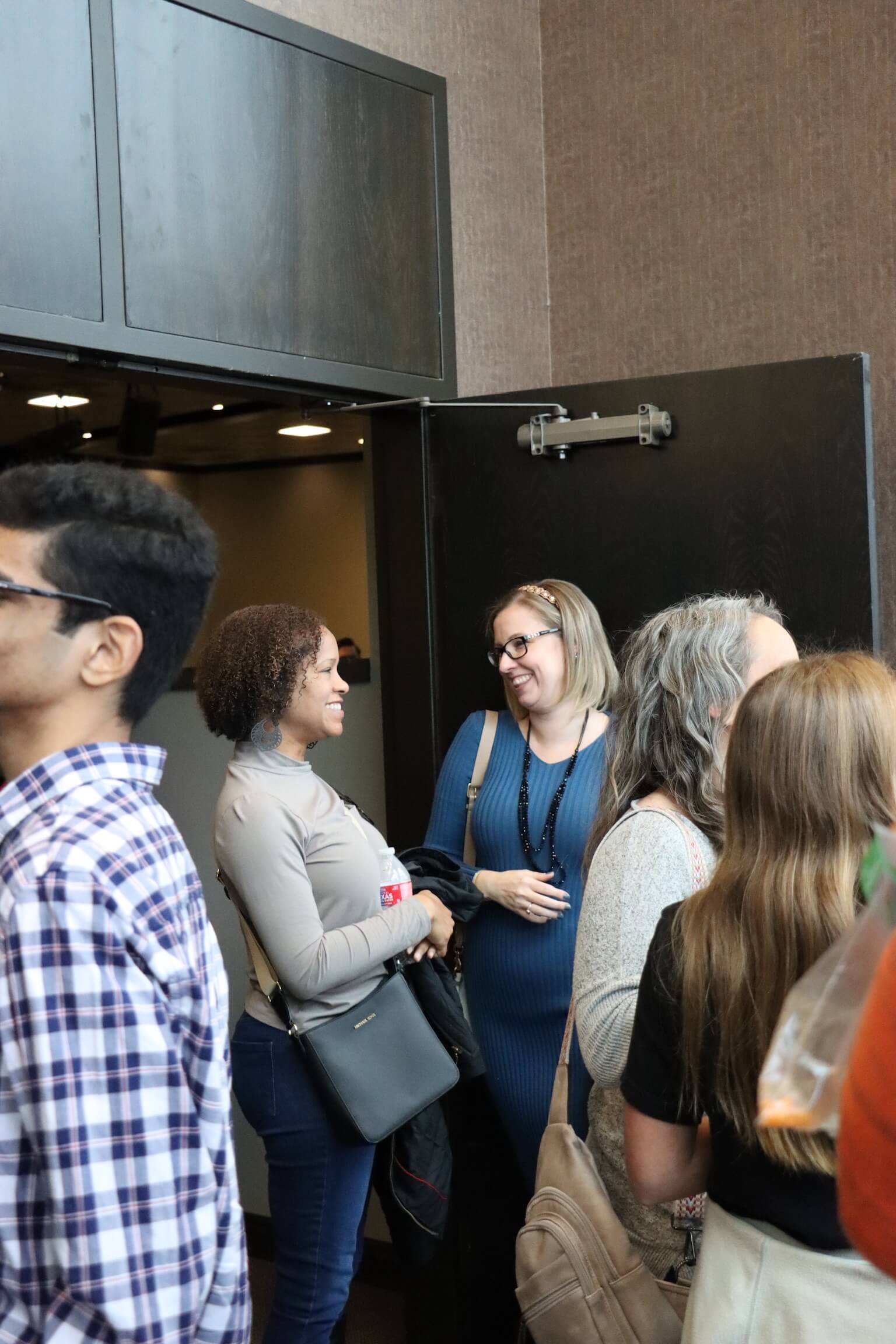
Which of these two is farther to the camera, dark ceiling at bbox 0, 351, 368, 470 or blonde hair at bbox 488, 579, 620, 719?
dark ceiling at bbox 0, 351, 368, 470

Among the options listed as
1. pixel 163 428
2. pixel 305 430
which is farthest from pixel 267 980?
pixel 163 428

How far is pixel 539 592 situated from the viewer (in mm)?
2764

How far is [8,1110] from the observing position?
101 centimetres

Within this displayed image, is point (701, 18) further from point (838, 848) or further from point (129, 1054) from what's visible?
point (129, 1054)

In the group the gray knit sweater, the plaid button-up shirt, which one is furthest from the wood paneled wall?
→ the plaid button-up shirt

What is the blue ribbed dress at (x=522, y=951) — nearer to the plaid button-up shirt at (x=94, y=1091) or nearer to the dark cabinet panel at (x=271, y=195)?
the dark cabinet panel at (x=271, y=195)

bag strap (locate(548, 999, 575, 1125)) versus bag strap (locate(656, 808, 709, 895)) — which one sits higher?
bag strap (locate(656, 808, 709, 895))

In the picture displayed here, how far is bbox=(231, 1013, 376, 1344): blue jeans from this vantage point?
7.46 ft

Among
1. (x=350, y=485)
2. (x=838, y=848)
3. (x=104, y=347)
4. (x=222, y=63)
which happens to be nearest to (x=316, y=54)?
(x=222, y=63)

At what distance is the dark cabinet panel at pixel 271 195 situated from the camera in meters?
2.36

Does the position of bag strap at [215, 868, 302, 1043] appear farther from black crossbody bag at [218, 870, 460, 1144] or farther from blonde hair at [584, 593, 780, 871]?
blonde hair at [584, 593, 780, 871]

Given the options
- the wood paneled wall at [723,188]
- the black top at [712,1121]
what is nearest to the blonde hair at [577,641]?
the wood paneled wall at [723,188]

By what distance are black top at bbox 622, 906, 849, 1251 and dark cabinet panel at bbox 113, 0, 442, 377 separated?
1614mm

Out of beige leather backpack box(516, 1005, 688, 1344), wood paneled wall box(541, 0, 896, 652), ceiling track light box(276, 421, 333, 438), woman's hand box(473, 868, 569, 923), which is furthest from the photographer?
ceiling track light box(276, 421, 333, 438)
